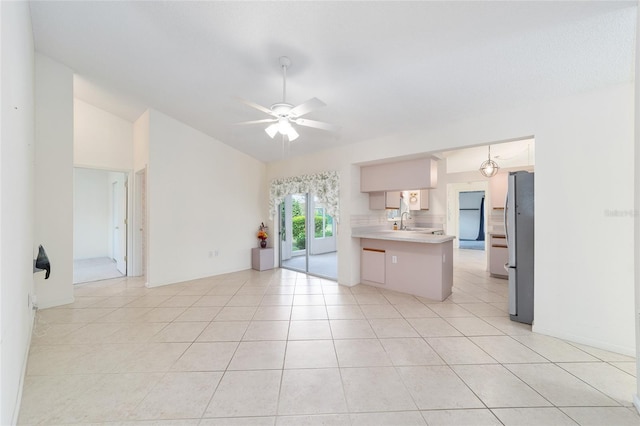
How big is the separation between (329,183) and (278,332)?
2.69 metres

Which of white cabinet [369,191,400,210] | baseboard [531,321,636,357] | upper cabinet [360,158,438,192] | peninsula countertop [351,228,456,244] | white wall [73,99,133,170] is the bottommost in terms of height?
baseboard [531,321,636,357]

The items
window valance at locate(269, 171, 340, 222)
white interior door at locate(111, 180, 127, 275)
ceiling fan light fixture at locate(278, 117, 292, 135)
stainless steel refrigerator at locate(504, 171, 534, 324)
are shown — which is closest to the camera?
ceiling fan light fixture at locate(278, 117, 292, 135)

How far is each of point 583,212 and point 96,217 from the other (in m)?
9.58

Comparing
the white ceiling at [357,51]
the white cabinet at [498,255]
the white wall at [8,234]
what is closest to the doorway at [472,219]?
the white cabinet at [498,255]

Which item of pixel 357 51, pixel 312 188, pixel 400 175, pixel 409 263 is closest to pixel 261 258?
pixel 312 188

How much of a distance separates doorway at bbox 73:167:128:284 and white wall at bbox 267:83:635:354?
7.44 metres

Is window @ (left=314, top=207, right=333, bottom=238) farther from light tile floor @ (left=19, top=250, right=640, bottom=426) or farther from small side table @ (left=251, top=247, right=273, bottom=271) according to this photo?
light tile floor @ (left=19, top=250, right=640, bottom=426)

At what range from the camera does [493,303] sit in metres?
3.54

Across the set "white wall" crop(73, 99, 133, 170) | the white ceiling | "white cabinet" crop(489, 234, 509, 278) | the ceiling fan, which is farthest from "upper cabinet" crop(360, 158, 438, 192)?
"white wall" crop(73, 99, 133, 170)

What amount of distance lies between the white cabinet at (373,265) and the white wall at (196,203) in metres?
2.65

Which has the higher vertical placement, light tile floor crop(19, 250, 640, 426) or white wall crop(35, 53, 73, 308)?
white wall crop(35, 53, 73, 308)

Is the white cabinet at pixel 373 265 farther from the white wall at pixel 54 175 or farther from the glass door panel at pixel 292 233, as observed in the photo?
the white wall at pixel 54 175

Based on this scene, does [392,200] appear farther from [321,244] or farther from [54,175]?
[54,175]

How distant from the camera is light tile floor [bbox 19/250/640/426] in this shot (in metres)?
1.63
